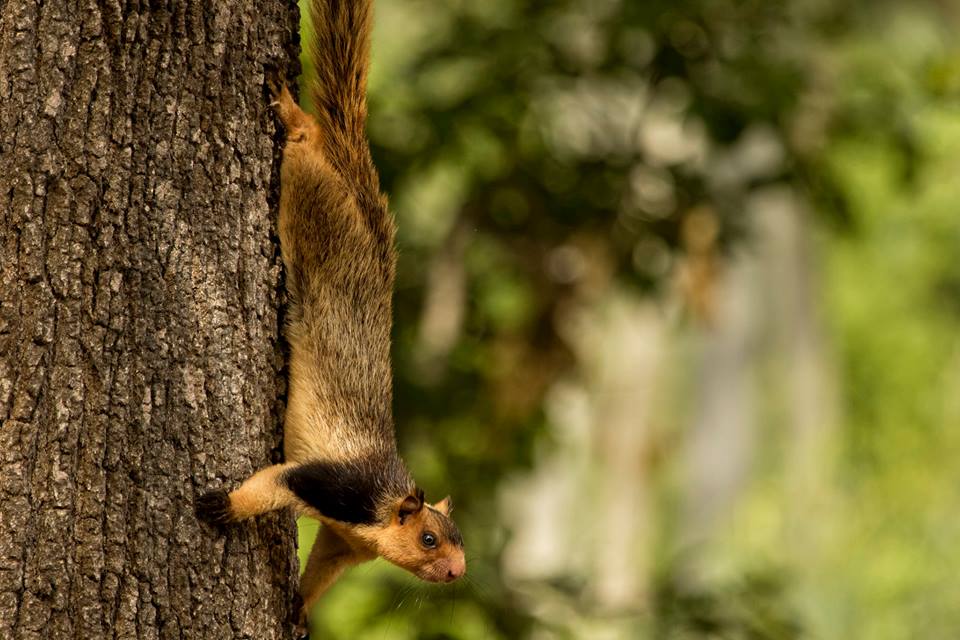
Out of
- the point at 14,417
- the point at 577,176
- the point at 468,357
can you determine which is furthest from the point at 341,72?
the point at 468,357

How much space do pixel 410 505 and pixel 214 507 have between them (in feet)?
2.45

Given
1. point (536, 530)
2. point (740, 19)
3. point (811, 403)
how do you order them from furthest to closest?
1. point (811, 403)
2. point (536, 530)
3. point (740, 19)

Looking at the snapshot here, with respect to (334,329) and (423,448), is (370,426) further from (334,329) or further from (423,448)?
(423,448)

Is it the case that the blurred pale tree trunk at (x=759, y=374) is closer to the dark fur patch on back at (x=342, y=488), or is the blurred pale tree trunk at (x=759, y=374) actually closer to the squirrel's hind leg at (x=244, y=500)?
the dark fur patch on back at (x=342, y=488)

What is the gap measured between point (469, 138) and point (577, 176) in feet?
1.89

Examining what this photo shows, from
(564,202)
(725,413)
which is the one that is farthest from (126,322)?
(725,413)

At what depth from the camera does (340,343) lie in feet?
11.0

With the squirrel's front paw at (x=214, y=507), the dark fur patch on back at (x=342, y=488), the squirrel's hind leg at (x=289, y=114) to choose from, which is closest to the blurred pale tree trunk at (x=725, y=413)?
the dark fur patch on back at (x=342, y=488)

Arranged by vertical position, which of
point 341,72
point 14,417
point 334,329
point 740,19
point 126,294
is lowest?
point 14,417

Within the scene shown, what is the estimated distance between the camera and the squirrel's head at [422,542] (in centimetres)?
353

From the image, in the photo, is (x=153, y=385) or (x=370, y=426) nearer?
(x=153, y=385)

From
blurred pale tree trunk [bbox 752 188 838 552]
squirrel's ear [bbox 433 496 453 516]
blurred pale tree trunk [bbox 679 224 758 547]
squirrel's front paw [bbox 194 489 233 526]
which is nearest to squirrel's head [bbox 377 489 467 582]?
squirrel's ear [bbox 433 496 453 516]

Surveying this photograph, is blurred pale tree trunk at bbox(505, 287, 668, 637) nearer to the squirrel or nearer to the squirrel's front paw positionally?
the squirrel

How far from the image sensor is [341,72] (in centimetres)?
353
